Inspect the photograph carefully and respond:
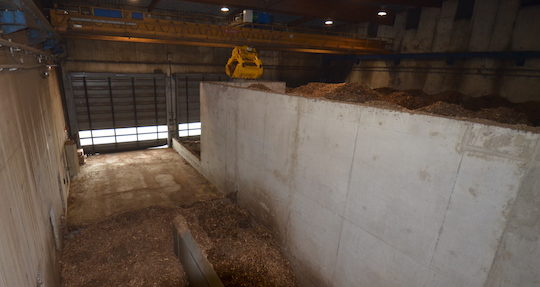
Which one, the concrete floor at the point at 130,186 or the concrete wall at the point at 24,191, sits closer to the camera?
the concrete wall at the point at 24,191

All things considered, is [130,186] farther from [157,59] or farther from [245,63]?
[157,59]

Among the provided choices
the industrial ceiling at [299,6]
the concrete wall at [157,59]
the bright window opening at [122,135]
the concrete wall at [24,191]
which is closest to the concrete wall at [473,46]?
the industrial ceiling at [299,6]

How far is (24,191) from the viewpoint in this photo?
3789 millimetres

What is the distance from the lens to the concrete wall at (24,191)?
2959 millimetres

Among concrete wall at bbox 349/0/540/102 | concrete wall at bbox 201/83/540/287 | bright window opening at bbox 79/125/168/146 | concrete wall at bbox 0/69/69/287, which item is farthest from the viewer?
bright window opening at bbox 79/125/168/146

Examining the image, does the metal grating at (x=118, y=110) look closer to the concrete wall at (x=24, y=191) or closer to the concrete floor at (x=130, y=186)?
the concrete floor at (x=130, y=186)

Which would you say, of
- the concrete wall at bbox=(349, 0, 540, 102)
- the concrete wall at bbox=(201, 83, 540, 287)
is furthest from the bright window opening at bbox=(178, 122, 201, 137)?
the concrete wall at bbox=(349, 0, 540, 102)

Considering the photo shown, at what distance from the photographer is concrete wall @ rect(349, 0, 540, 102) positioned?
958 centimetres

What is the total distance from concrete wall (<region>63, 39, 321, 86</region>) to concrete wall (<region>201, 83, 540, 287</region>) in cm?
932

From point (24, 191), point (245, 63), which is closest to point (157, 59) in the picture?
point (245, 63)

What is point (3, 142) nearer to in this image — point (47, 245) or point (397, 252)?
point (47, 245)

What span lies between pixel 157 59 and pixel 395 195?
45.8ft

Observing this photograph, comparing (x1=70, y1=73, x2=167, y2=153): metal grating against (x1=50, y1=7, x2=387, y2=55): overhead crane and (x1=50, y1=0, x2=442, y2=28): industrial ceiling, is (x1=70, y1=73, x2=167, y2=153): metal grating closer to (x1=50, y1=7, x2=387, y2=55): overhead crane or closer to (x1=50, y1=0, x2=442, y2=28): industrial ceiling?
(x1=50, y1=0, x2=442, y2=28): industrial ceiling

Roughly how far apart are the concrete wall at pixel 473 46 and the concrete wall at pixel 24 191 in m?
14.2
